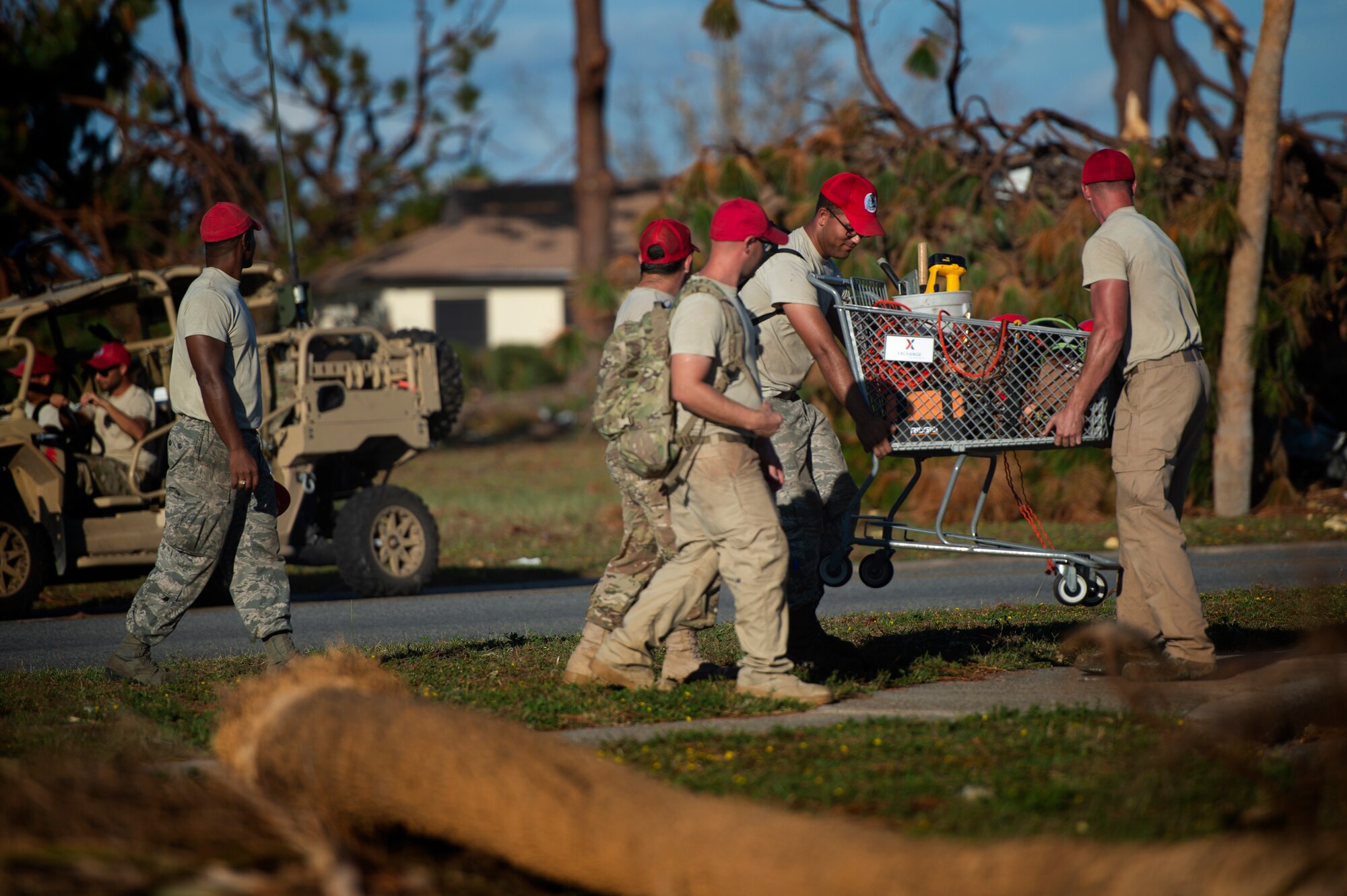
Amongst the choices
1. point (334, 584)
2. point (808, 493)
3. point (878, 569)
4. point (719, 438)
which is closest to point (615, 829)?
point (719, 438)

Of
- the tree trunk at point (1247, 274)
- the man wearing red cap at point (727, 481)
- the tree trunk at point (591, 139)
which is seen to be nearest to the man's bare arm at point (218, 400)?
the man wearing red cap at point (727, 481)

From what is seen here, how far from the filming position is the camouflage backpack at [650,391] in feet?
18.4

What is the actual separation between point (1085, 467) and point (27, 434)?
1023 centimetres

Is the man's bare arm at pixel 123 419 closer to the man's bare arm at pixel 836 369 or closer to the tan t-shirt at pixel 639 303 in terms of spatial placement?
the tan t-shirt at pixel 639 303

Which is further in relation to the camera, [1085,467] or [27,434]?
[1085,467]

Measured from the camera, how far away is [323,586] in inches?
483

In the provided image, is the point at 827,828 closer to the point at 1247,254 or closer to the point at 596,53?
the point at 1247,254

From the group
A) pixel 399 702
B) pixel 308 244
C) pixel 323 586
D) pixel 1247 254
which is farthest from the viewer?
pixel 308 244

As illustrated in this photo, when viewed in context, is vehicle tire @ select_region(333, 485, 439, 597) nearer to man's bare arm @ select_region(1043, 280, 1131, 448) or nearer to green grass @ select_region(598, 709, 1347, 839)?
man's bare arm @ select_region(1043, 280, 1131, 448)

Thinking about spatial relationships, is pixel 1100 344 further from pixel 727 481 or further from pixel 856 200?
pixel 727 481

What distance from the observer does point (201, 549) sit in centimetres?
653

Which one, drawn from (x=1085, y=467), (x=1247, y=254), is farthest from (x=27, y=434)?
(x=1247, y=254)

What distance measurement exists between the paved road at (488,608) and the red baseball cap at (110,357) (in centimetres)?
193

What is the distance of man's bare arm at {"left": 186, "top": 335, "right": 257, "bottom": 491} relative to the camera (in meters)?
6.40
